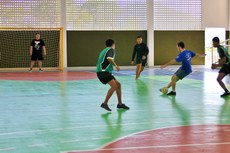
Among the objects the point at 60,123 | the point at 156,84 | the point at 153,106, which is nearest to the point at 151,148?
the point at 60,123

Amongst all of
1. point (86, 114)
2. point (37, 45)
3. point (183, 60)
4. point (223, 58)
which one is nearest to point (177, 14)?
point (37, 45)

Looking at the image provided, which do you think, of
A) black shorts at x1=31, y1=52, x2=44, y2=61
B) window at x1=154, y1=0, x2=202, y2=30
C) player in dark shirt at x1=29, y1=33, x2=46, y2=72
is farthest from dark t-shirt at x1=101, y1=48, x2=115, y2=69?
window at x1=154, y1=0, x2=202, y2=30

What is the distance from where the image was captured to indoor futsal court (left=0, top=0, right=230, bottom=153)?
813 cm

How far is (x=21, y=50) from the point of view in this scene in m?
28.7

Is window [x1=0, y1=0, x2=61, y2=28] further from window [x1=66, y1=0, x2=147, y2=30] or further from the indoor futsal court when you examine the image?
window [x1=66, y1=0, x2=147, y2=30]

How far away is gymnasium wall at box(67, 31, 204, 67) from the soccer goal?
0.96 m

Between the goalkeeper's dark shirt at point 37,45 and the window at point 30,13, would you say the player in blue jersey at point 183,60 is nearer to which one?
the goalkeeper's dark shirt at point 37,45

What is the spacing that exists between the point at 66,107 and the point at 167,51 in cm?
2020

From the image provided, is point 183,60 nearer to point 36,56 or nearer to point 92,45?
point 36,56

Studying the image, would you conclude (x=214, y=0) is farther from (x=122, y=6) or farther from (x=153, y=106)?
(x=153, y=106)

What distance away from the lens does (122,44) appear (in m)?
30.8

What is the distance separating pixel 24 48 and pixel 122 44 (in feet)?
21.3

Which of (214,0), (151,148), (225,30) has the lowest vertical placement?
(151,148)

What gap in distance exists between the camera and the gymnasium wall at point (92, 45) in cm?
2998
